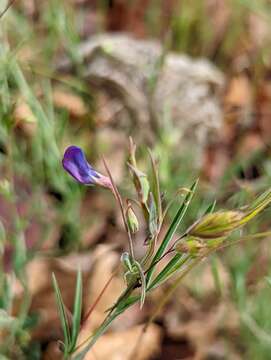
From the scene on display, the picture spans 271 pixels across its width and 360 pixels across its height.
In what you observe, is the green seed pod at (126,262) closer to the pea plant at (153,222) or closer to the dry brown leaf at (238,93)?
the pea plant at (153,222)

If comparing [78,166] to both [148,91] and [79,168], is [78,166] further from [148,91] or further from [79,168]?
[148,91]

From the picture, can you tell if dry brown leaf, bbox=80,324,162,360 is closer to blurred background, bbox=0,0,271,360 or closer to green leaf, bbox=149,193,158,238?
blurred background, bbox=0,0,271,360

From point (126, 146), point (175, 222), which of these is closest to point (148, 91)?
point (126, 146)

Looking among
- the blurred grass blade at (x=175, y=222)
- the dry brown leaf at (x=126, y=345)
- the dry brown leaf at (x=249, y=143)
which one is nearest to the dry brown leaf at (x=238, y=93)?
the dry brown leaf at (x=249, y=143)

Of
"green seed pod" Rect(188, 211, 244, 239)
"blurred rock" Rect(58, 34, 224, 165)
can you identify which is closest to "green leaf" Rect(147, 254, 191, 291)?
"green seed pod" Rect(188, 211, 244, 239)

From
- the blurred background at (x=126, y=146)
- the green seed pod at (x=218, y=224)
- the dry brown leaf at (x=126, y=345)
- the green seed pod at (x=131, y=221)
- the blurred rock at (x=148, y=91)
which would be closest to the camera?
the green seed pod at (x=218, y=224)
